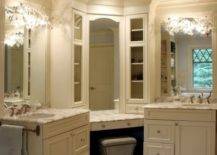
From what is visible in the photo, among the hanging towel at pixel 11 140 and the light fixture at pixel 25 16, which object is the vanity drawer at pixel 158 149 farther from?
the light fixture at pixel 25 16

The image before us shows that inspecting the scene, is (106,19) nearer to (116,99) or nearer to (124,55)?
(124,55)

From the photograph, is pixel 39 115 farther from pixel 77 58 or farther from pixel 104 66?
pixel 104 66

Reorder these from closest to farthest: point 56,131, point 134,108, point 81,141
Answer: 1. point 56,131
2. point 81,141
3. point 134,108

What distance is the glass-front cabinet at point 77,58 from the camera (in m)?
4.29

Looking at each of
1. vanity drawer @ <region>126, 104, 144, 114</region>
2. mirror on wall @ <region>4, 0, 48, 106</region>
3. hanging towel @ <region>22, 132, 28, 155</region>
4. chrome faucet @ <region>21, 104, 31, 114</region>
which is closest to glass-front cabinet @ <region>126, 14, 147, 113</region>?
vanity drawer @ <region>126, 104, 144, 114</region>

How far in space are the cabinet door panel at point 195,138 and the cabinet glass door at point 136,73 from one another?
2.73 feet

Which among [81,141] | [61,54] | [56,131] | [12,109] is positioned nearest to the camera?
[56,131]

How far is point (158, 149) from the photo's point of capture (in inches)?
167

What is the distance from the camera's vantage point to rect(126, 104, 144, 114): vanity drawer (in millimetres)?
4648

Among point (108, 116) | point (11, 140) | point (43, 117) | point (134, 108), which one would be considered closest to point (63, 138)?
point (43, 117)

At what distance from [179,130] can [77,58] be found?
5.23 feet

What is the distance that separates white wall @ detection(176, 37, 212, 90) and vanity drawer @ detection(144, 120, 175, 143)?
859 mm

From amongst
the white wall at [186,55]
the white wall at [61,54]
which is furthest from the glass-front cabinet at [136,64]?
the white wall at [61,54]

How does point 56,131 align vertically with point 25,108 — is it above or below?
below
